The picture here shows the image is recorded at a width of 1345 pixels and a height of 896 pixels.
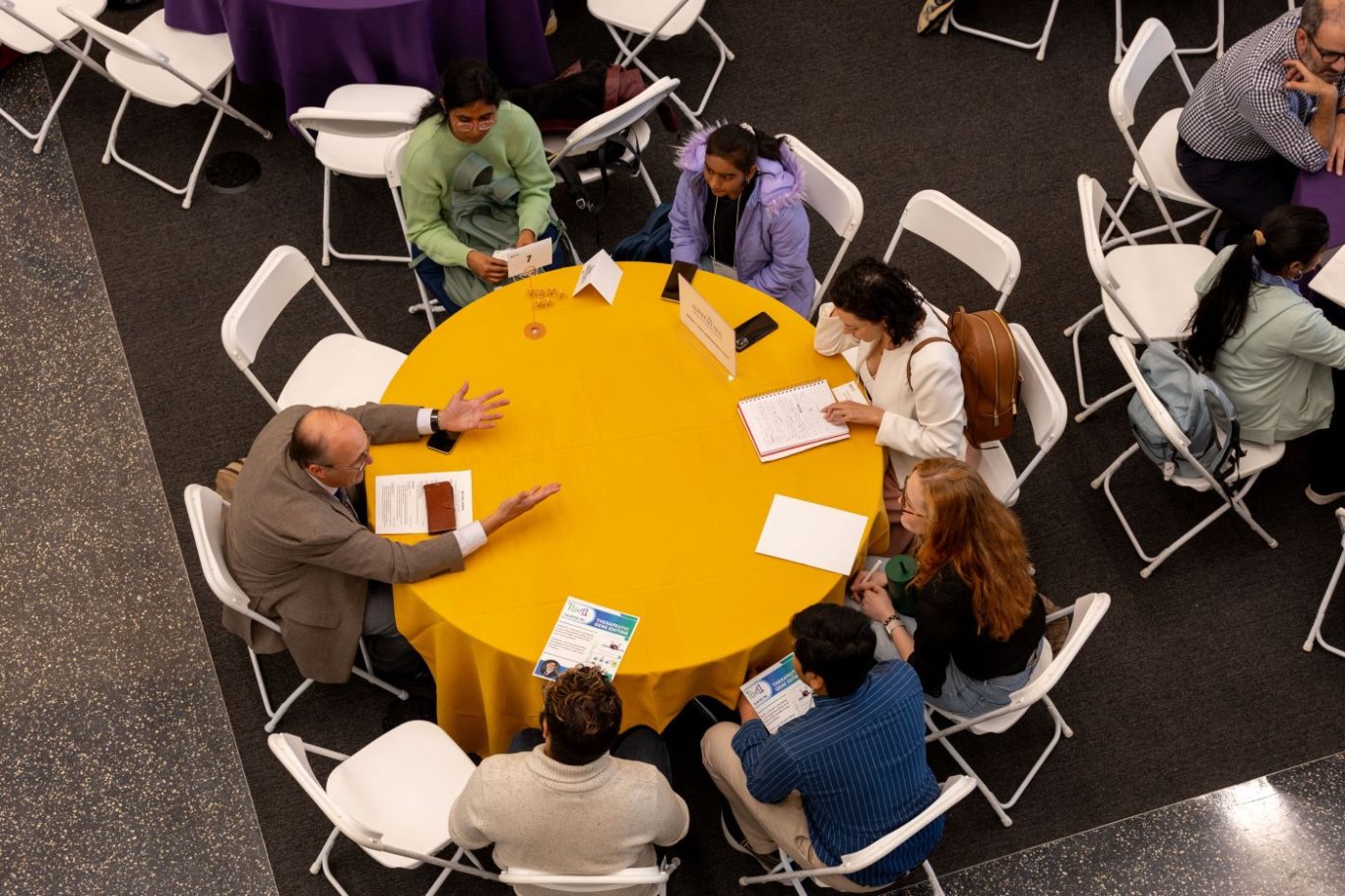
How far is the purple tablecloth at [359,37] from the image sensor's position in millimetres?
4406

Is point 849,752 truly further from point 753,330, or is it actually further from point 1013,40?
point 1013,40

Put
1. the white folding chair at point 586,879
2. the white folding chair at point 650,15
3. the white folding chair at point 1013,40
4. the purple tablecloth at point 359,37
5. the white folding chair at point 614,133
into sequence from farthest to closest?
the white folding chair at point 1013,40, the white folding chair at point 650,15, the purple tablecloth at point 359,37, the white folding chair at point 614,133, the white folding chair at point 586,879

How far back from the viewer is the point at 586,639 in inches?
118

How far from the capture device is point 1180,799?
3715 mm

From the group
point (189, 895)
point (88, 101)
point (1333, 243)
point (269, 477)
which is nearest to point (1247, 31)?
point (1333, 243)

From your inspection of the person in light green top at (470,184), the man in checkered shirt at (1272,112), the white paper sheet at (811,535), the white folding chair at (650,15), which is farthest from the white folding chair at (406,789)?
the man in checkered shirt at (1272,112)

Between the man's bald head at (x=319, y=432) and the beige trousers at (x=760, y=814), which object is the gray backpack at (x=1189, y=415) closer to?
the beige trousers at (x=760, y=814)

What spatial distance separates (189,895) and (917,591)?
248cm

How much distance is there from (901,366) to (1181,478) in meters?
1.17

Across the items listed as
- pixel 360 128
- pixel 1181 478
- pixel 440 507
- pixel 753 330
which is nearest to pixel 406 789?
pixel 440 507

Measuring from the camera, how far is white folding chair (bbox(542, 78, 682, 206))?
4031 mm

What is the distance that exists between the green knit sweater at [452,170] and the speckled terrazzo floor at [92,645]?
4.74 ft

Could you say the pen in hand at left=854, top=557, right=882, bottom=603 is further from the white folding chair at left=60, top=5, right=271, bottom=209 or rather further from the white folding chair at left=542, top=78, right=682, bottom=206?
the white folding chair at left=60, top=5, right=271, bottom=209

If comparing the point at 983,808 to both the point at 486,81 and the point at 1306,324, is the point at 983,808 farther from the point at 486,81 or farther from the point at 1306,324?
the point at 486,81
